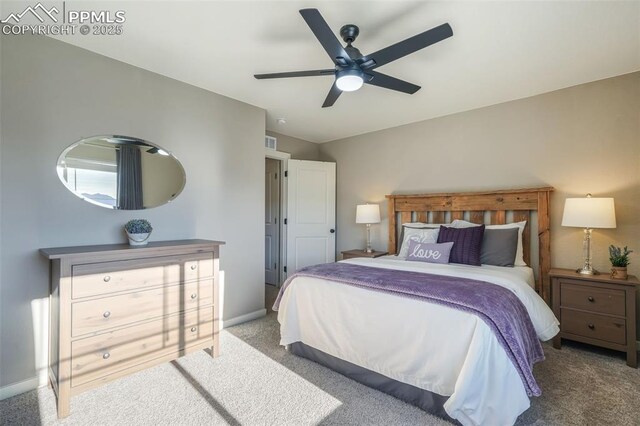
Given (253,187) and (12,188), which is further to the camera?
(253,187)

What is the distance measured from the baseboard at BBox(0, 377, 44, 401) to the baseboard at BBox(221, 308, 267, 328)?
146 cm

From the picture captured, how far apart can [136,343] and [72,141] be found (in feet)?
5.24

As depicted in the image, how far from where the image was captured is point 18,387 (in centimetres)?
204

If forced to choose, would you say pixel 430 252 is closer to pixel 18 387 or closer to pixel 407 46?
pixel 407 46

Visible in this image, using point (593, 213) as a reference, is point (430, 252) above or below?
below

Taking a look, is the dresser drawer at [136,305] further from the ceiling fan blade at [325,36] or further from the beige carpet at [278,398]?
the ceiling fan blade at [325,36]

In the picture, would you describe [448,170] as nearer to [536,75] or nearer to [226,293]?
[536,75]

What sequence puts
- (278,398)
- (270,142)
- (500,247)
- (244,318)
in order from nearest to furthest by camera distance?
(278,398) → (500,247) → (244,318) → (270,142)

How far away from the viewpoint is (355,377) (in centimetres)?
218

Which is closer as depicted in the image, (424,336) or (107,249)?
(424,336)

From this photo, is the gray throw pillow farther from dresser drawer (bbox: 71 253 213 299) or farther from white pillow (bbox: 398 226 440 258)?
dresser drawer (bbox: 71 253 213 299)

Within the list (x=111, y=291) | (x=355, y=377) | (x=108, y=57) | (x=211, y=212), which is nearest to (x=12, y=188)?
(x=111, y=291)

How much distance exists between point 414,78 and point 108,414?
343 centimetres

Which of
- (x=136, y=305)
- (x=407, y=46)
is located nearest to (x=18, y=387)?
(x=136, y=305)
